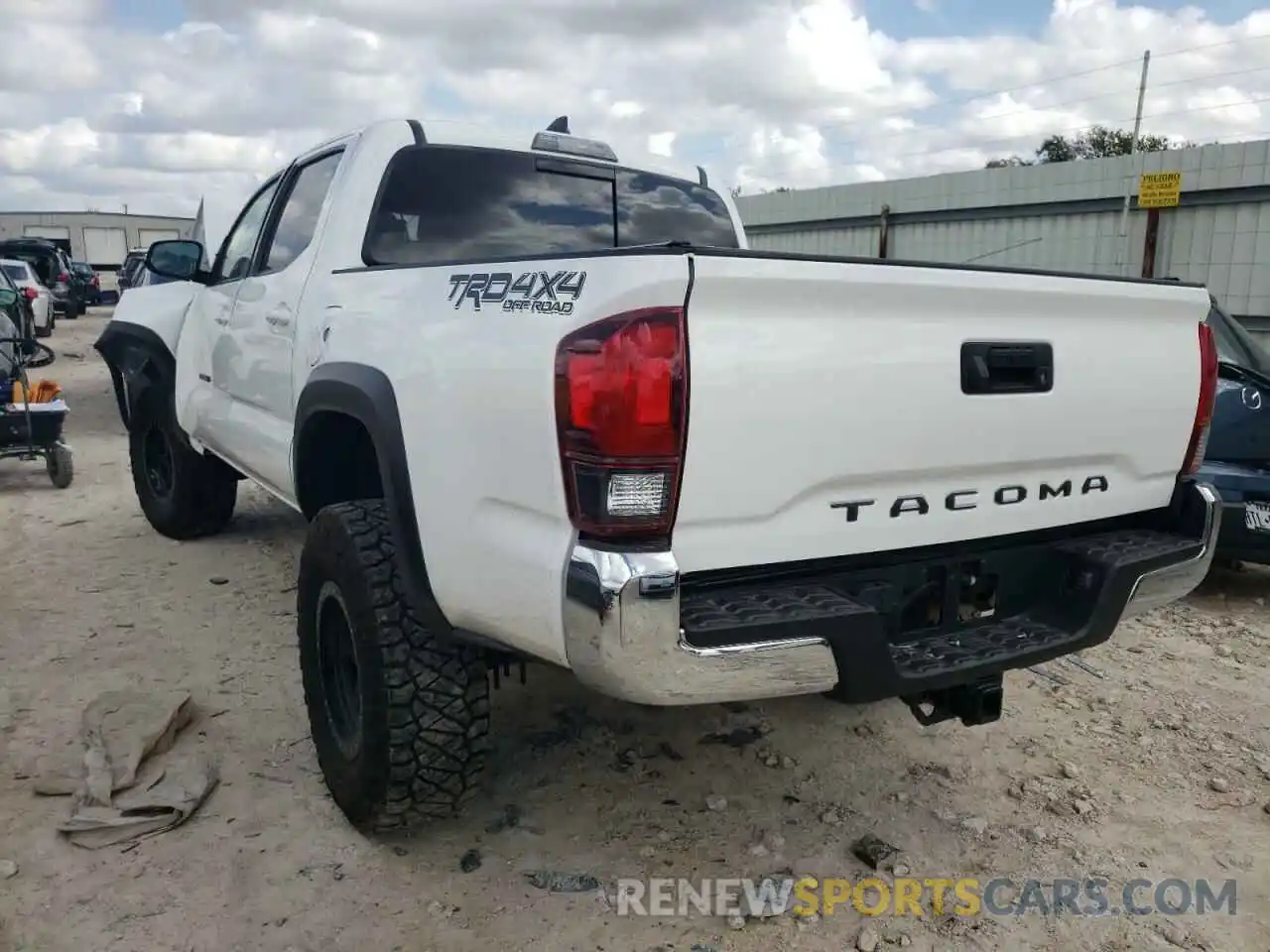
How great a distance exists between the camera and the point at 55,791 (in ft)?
10.0

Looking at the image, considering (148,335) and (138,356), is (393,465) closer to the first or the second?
(148,335)

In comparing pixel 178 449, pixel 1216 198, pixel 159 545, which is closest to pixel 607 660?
pixel 178 449

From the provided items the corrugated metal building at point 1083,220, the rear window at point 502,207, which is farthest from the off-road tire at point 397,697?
the corrugated metal building at point 1083,220

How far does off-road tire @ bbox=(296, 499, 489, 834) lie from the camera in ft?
8.45

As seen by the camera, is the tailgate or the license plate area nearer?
the tailgate

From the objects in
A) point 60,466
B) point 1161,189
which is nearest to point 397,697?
point 60,466

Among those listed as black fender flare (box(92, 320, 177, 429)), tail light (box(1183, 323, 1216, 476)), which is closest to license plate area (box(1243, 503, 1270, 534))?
tail light (box(1183, 323, 1216, 476))

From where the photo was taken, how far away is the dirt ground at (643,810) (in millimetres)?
2490

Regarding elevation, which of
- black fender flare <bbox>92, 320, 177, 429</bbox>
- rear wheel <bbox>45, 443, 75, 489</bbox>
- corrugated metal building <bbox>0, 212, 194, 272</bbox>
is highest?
corrugated metal building <bbox>0, 212, 194, 272</bbox>

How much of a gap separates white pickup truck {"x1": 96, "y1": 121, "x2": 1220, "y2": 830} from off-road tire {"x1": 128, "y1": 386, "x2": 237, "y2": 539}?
2.37 meters

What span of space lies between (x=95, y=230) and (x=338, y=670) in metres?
65.8

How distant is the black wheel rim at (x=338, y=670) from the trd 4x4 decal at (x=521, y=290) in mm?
972

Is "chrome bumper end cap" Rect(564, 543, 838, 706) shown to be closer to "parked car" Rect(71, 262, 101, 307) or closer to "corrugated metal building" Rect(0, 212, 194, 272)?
"parked car" Rect(71, 262, 101, 307)

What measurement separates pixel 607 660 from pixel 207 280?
3753 millimetres
